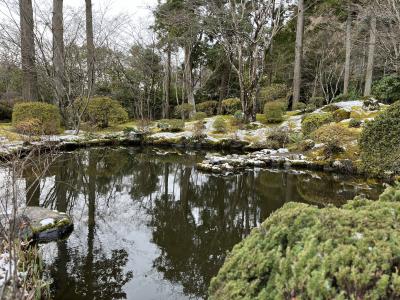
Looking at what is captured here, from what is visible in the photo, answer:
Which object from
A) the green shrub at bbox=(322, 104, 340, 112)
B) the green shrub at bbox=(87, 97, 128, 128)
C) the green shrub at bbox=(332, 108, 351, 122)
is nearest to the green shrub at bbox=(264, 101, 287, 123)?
the green shrub at bbox=(322, 104, 340, 112)

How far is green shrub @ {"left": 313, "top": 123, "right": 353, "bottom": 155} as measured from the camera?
937 cm

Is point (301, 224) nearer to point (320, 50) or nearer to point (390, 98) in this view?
point (390, 98)

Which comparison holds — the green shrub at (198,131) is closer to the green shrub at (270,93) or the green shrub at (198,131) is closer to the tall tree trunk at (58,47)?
the tall tree trunk at (58,47)

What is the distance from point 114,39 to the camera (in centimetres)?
1944

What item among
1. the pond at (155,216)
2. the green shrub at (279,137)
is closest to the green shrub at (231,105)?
the green shrub at (279,137)

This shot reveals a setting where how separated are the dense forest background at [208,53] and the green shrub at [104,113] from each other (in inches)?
35.8

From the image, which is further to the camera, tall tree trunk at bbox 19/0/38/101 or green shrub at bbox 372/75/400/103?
green shrub at bbox 372/75/400/103

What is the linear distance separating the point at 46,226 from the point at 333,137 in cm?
770

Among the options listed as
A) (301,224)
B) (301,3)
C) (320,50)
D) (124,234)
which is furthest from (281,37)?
(301,224)

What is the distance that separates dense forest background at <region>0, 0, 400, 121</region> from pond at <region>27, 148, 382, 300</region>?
6.13 meters

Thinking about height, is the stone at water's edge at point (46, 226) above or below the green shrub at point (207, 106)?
below

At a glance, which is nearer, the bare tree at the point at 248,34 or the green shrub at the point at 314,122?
the green shrub at the point at 314,122

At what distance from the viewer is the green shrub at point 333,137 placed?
9.37m

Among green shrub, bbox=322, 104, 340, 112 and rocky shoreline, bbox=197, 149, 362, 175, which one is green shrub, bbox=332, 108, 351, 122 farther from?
rocky shoreline, bbox=197, 149, 362, 175
